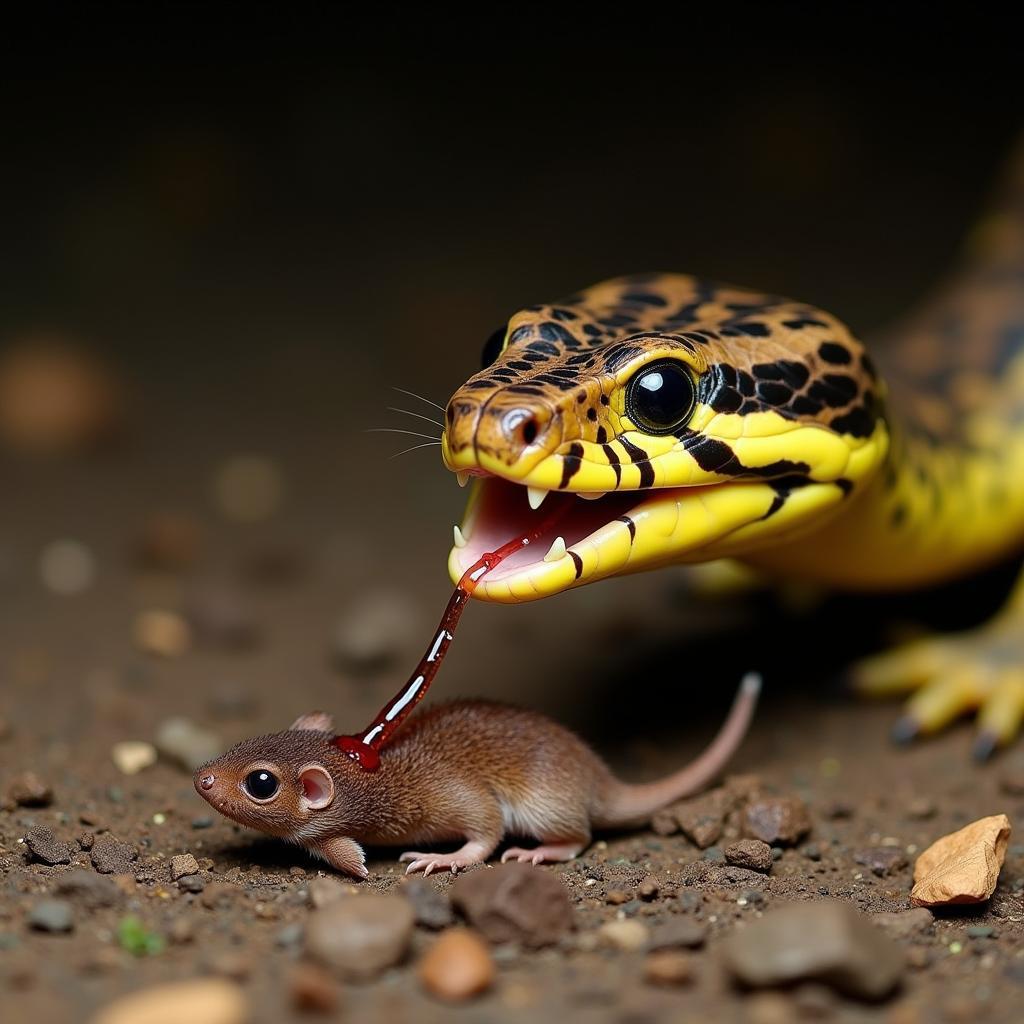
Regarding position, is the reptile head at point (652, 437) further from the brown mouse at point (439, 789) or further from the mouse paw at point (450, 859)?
the mouse paw at point (450, 859)

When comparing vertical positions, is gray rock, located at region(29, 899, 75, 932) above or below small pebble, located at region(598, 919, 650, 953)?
above

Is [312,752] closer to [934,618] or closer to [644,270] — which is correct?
[934,618]

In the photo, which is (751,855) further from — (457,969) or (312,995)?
(312,995)

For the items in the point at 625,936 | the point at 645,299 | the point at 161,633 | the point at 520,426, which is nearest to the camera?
the point at 625,936

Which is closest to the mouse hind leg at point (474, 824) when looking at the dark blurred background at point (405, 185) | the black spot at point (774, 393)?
the black spot at point (774, 393)

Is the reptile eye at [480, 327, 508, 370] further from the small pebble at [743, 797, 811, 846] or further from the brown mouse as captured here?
the small pebble at [743, 797, 811, 846]

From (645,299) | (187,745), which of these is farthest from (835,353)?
(187,745)

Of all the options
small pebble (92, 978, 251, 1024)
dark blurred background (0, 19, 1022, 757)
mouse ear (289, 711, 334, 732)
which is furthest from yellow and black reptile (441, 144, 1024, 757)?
dark blurred background (0, 19, 1022, 757)
